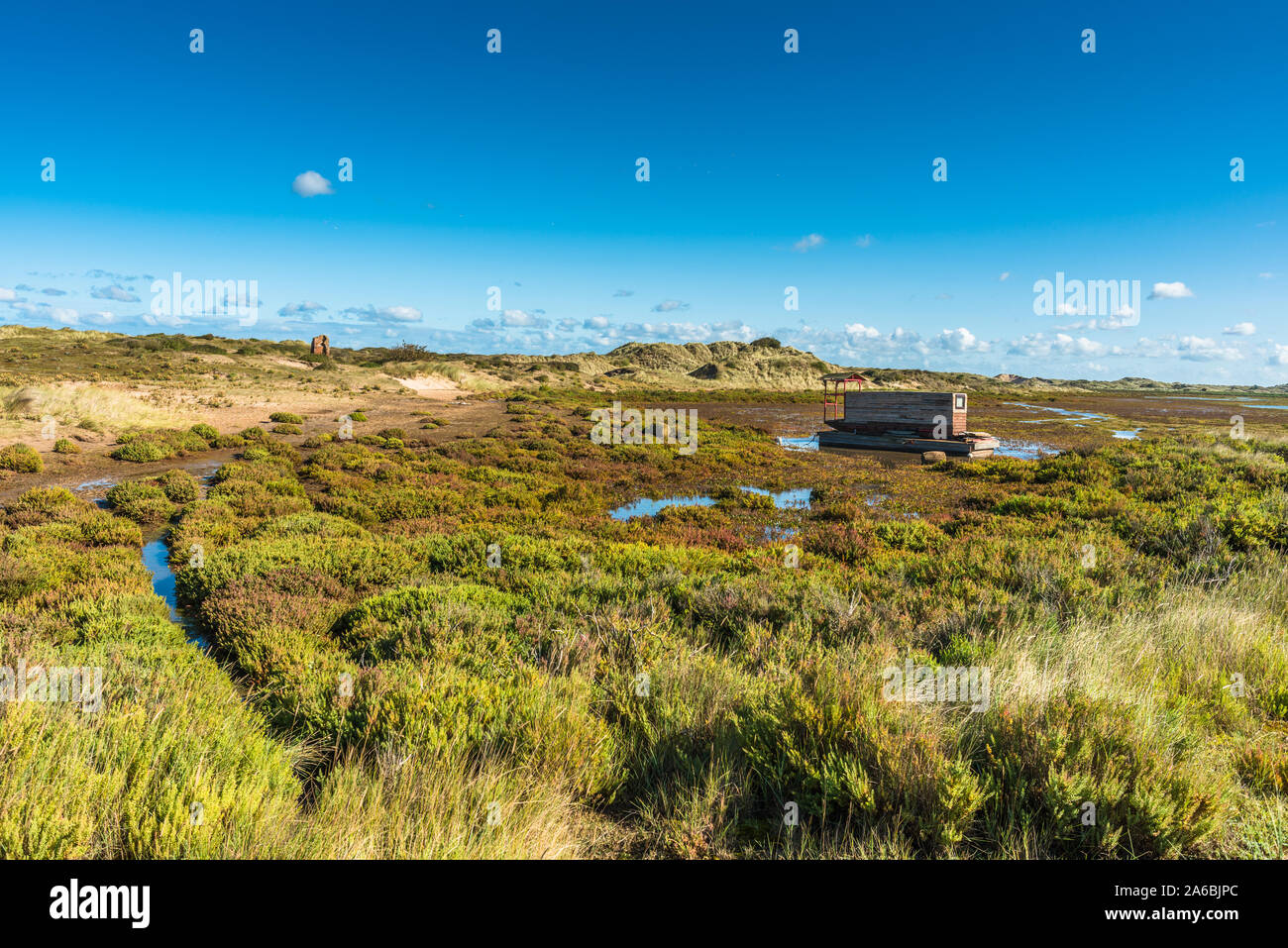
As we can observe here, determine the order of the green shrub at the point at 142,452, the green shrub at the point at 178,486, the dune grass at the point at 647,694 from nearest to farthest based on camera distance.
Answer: the dune grass at the point at 647,694, the green shrub at the point at 178,486, the green shrub at the point at 142,452

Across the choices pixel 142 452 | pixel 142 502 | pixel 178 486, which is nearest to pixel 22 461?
pixel 142 452

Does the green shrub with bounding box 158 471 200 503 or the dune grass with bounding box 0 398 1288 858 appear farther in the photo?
the green shrub with bounding box 158 471 200 503

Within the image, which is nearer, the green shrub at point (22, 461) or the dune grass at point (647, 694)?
the dune grass at point (647, 694)

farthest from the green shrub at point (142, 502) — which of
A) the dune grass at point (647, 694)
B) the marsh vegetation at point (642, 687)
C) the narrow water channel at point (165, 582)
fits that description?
the narrow water channel at point (165, 582)

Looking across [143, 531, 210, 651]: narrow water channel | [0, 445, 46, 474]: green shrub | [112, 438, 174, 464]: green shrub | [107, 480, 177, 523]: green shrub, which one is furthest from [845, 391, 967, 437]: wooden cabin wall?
[0, 445, 46, 474]: green shrub

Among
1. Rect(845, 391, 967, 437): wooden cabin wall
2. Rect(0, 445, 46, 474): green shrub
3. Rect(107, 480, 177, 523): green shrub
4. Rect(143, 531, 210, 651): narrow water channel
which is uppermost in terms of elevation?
Rect(845, 391, 967, 437): wooden cabin wall

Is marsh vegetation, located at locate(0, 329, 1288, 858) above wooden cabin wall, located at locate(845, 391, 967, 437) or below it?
below

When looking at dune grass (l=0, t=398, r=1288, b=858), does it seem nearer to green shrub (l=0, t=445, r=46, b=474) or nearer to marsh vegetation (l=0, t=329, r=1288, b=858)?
marsh vegetation (l=0, t=329, r=1288, b=858)

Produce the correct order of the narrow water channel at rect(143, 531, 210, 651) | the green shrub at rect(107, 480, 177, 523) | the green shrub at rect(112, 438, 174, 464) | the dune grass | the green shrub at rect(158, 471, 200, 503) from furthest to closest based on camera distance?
the green shrub at rect(112, 438, 174, 464) → the green shrub at rect(158, 471, 200, 503) → the green shrub at rect(107, 480, 177, 523) → the narrow water channel at rect(143, 531, 210, 651) → the dune grass

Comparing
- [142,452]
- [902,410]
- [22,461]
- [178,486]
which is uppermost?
[902,410]

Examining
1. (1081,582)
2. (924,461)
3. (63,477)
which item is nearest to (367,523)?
(63,477)

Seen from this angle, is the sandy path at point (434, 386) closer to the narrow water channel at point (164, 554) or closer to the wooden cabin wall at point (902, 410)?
the narrow water channel at point (164, 554)

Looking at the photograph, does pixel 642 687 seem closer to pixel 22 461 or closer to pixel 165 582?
pixel 165 582
